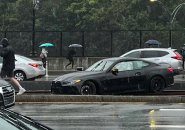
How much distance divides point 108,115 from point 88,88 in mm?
4155

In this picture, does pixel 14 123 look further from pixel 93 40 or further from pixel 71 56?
pixel 93 40

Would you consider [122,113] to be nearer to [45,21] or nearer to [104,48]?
[104,48]

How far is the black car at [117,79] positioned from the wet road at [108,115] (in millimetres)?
1451

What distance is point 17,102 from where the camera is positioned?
16109mm

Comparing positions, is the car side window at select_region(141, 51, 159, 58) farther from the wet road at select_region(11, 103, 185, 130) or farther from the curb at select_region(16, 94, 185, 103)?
the wet road at select_region(11, 103, 185, 130)

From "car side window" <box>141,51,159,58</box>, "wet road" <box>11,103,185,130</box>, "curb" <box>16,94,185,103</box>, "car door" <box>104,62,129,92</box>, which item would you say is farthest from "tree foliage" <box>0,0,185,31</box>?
"wet road" <box>11,103,185,130</box>

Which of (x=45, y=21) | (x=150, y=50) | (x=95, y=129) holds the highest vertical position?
(x=45, y=21)

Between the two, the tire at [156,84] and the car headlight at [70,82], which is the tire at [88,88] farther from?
the tire at [156,84]

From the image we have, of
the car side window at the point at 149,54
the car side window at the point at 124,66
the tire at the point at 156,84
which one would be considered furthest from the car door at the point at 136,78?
the car side window at the point at 149,54

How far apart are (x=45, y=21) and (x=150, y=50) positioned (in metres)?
55.8

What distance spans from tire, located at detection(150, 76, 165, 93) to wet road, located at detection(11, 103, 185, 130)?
7.84ft

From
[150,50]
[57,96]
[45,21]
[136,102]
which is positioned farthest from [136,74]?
[45,21]

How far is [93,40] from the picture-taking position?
3938 centimetres

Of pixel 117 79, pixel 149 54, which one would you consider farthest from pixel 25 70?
pixel 117 79
